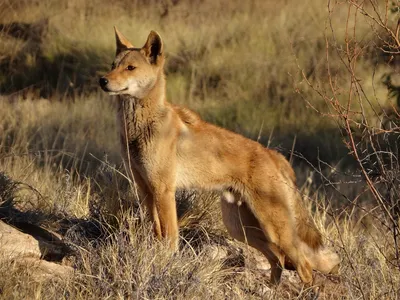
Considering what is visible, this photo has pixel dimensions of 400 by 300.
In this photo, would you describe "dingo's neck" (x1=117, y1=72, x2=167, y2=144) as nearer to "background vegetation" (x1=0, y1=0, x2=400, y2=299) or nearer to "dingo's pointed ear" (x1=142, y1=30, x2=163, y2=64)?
"dingo's pointed ear" (x1=142, y1=30, x2=163, y2=64)

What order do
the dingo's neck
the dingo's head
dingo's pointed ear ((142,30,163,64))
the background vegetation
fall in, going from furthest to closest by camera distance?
→ dingo's pointed ear ((142,30,163,64)) → the dingo's neck → the dingo's head → the background vegetation

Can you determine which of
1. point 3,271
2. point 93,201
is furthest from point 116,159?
point 3,271

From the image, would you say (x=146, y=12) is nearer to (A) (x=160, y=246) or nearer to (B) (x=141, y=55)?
(B) (x=141, y=55)

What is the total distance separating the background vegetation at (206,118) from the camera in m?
5.95

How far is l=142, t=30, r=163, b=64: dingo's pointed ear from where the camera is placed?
6.98 metres

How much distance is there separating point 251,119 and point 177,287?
956cm

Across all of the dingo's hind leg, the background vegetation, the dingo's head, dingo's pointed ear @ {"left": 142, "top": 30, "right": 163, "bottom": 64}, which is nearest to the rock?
the background vegetation

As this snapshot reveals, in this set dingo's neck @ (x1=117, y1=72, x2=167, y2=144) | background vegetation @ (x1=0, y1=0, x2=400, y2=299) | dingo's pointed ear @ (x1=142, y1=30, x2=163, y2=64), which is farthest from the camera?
dingo's pointed ear @ (x1=142, y1=30, x2=163, y2=64)

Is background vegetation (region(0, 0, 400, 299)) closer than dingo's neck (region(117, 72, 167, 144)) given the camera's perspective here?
Yes

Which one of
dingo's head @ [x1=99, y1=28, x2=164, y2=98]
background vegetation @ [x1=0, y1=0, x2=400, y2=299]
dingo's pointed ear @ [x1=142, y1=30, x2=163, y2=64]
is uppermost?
dingo's pointed ear @ [x1=142, y1=30, x2=163, y2=64]

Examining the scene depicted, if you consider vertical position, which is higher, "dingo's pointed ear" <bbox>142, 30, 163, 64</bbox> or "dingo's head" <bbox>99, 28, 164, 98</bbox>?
"dingo's pointed ear" <bbox>142, 30, 163, 64</bbox>

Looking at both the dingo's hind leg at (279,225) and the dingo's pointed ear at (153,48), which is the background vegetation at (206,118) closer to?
the dingo's hind leg at (279,225)

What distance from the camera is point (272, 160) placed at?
7082 mm

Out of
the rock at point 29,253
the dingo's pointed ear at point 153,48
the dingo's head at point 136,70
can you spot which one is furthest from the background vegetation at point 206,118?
the dingo's pointed ear at point 153,48
